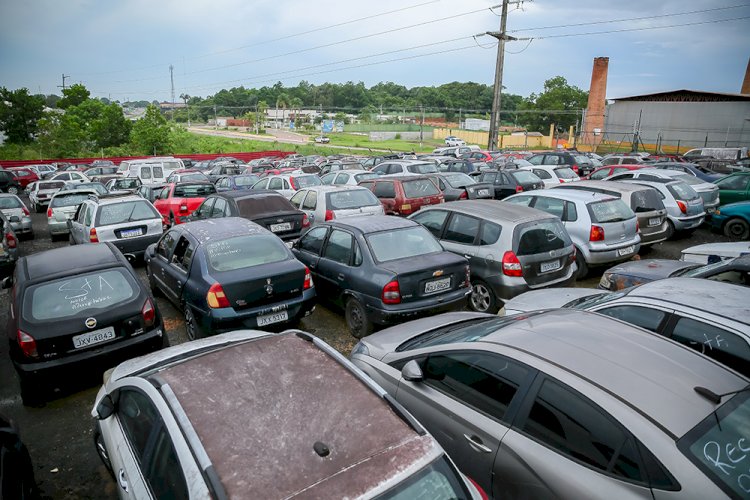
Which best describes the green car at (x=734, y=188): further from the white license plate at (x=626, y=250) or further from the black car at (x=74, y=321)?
the black car at (x=74, y=321)

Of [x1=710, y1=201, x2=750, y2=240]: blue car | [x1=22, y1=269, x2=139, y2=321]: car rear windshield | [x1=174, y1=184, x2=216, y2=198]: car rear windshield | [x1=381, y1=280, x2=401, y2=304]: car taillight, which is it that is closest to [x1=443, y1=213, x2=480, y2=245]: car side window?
[x1=381, y1=280, x2=401, y2=304]: car taillight

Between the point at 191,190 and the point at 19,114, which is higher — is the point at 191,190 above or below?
below

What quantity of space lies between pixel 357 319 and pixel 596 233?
15.2 feet

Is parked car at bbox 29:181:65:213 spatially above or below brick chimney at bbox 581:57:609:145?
below

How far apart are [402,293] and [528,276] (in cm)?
205

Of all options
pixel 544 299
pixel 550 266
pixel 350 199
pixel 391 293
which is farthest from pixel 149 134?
pixel 544 299

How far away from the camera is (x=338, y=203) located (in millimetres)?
10609

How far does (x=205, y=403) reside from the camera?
2529mm

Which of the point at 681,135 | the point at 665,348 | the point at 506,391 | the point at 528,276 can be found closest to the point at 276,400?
the point at 506,391

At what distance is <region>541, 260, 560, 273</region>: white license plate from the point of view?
6836mm

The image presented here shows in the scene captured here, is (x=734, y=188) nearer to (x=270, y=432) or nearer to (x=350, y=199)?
(x=350, y=199)

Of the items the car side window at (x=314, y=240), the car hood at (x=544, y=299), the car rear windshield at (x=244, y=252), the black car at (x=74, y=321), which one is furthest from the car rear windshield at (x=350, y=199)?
the black car at (x=74, y=321)

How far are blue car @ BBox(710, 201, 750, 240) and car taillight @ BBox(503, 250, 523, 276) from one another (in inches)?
316

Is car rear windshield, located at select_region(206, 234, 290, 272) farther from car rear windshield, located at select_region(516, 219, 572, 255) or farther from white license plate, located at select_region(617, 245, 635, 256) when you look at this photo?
white license plate, located at select_region(617, 245, 635, 256)
